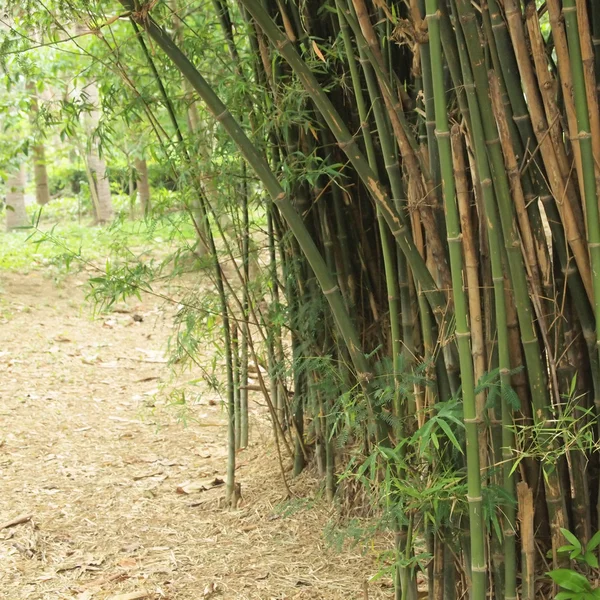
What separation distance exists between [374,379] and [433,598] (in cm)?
52

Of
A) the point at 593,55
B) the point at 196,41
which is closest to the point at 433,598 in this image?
the point at 593,55

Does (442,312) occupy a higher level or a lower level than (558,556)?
higher

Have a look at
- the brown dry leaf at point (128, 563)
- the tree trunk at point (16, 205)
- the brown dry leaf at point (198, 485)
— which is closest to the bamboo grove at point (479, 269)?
the brown dry leaf at point (128, 563)

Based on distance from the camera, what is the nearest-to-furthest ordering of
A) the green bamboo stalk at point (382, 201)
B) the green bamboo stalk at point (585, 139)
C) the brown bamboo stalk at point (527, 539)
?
the green bamboo stalk at point (585, 139) < the brown bamboo stalk at point (527, 539) < the green bamboo stalk at point (382, 201)

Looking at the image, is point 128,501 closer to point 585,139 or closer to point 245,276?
point 245,276

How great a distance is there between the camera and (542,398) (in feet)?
4.74

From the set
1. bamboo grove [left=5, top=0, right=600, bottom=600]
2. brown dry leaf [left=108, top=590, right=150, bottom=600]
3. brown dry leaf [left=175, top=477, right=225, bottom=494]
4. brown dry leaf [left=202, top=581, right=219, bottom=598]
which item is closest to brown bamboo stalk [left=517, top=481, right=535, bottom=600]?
bamboo grove [left=5, top=0, right=600, bottom=600]

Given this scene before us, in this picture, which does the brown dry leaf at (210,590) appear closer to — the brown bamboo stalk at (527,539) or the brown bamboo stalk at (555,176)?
the brown bamboo stalk at (527,539)

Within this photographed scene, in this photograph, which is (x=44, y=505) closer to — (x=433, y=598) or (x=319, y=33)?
(x=433, y=598)

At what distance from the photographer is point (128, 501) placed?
2852mm

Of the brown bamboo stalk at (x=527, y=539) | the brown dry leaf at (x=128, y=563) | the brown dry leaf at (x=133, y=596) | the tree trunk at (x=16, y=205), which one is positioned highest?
the tree trunk at (x=16, y=205)

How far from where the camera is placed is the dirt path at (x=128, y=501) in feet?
7.27

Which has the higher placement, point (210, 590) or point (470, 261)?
point (470, 261)

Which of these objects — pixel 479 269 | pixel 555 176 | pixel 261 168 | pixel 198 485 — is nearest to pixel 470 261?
pixel 479 269
